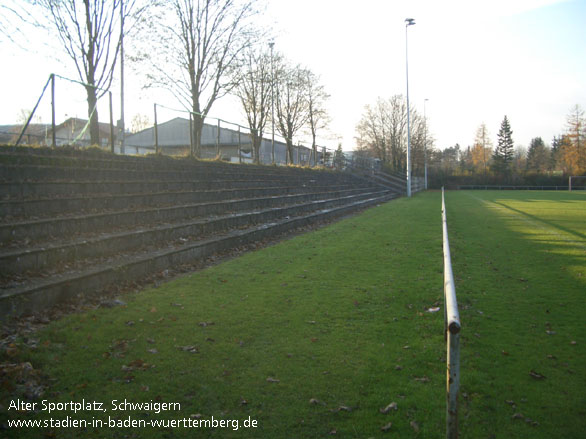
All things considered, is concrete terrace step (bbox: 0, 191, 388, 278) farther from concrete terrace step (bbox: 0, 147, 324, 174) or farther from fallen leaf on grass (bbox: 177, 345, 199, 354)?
fallen leaf on grass (bbox: 177, 345, 199, 354)

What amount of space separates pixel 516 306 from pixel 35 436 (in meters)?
6.20

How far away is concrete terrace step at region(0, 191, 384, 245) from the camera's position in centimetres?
687

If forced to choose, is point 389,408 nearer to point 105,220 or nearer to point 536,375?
point 536,375

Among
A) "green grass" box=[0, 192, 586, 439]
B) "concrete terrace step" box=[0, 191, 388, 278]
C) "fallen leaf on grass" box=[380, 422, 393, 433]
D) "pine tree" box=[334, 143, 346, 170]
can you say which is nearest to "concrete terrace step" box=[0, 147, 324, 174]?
"concrete terrace step" box=[0, 191, 388, 278]

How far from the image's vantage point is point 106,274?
684 cm

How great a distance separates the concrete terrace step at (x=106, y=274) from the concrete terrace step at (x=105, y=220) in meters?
1.00

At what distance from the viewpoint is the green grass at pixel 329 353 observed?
355 centimetres

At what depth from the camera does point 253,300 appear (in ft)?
22.1

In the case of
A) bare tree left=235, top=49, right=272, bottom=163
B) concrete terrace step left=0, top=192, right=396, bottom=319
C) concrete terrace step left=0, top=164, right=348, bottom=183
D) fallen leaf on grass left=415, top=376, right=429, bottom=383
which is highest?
bare tree left=235, top=49, right=272, bottom=163

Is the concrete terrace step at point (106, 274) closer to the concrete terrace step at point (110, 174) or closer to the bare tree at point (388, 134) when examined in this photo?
the concrete terrace step at point (110, 174)

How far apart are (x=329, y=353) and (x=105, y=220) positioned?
587 cm

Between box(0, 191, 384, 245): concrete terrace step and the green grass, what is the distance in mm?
2084

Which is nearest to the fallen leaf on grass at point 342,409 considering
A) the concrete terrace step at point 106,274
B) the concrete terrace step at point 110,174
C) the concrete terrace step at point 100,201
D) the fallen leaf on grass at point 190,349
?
the fallen leaf on grass at point 190,349

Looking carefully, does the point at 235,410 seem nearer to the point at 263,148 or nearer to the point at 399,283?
the point at 399,283
